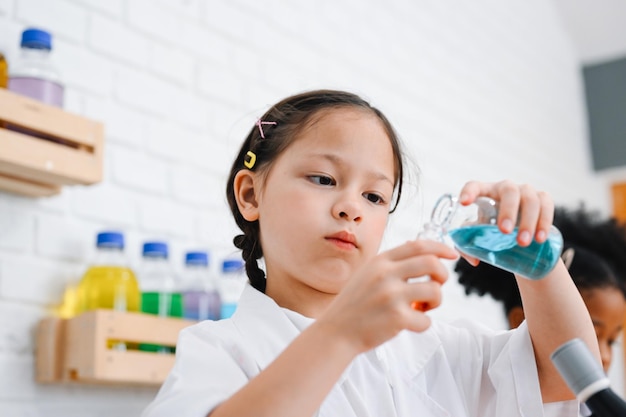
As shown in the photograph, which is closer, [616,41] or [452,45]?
[452,45]

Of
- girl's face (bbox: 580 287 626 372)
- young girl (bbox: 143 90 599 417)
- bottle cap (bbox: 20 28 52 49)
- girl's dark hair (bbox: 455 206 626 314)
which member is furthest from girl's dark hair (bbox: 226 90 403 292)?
girl's face (bbox: 580 287 626 372)

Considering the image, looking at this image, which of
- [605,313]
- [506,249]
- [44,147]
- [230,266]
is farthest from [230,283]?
[506,249]

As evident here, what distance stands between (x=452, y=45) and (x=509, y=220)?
2388 mm

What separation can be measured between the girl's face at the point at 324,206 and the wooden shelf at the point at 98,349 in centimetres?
39

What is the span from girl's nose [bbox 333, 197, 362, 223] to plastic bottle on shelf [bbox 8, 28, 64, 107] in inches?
24.9

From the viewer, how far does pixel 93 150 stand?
150 centimetres

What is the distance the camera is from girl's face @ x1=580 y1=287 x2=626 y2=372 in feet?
6.15

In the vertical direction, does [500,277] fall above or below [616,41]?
below

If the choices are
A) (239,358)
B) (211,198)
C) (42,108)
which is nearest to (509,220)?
(239,358)

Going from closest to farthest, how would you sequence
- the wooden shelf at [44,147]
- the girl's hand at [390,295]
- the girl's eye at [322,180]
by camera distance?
1. the girl's hand at [390,295]
2. the girl's eye at [322,180]
3. the wooden shelf at [44,147]

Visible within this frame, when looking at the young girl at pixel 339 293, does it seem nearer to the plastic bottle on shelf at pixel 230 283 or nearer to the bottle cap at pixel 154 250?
the bottle cap at pixel 154 250

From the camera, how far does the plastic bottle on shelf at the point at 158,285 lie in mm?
1604

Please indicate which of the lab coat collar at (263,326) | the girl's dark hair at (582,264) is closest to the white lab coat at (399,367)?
the lab coat collar at (263,326)

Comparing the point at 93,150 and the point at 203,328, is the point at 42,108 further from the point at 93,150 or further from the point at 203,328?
the point at 203,328
